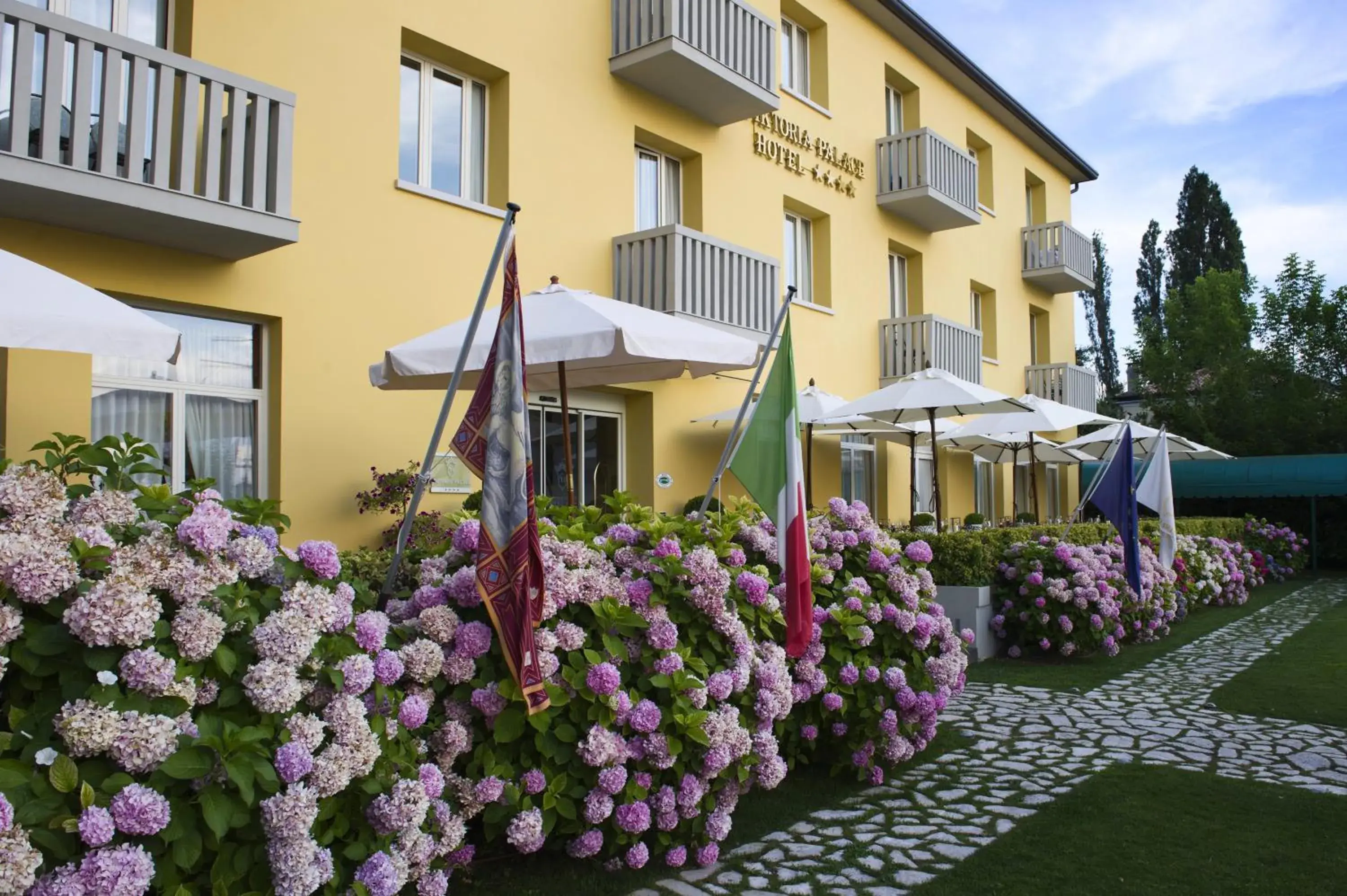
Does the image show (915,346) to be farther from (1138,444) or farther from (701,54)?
(701,54)

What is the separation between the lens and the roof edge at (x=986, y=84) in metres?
16.4

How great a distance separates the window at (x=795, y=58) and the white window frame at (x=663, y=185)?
9.37 feet

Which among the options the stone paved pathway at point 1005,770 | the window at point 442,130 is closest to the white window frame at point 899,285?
the window at point 442,130

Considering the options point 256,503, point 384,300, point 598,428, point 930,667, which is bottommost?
point 930,667

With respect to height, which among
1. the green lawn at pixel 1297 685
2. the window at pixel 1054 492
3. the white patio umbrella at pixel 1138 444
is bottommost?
the green lawn at pixel 1297 685

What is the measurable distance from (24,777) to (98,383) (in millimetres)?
5729

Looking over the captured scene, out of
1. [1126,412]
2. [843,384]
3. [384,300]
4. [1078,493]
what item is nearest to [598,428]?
[384,300]

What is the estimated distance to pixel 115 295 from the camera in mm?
7289

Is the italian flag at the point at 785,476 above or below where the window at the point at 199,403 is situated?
below

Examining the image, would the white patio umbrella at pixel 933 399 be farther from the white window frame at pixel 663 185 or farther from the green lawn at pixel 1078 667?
the white window frame at pixel 663 185

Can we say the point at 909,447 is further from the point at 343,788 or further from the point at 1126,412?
the point at 1126,412

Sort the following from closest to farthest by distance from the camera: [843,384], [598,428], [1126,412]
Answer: [598,428] → [843,384] → [1126,412]

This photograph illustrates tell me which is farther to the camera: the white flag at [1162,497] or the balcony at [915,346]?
the balcony at [915,346]

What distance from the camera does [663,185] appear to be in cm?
1268
